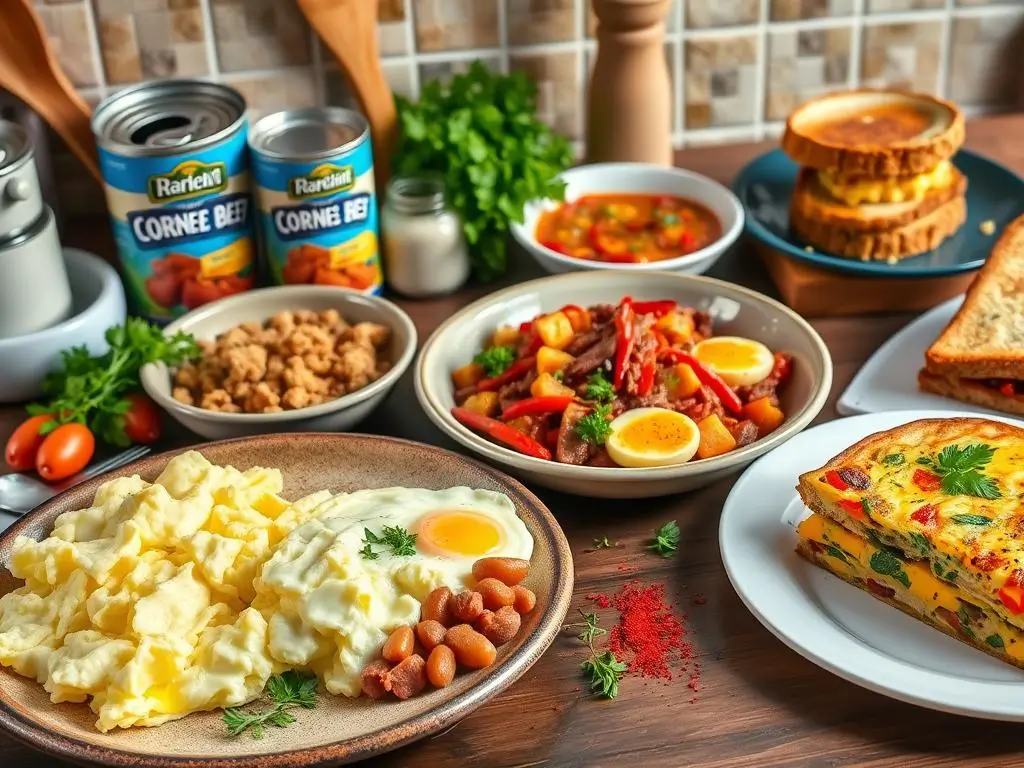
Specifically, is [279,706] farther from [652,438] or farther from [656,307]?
[656,307]

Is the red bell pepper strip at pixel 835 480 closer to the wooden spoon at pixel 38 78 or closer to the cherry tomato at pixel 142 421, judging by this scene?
the cherry tomato at pixel 142 421

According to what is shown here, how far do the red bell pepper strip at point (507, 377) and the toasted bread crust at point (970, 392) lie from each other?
0.94 metres

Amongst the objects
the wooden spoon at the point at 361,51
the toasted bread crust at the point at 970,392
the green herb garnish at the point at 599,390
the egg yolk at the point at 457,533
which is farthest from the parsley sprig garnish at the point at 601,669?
the wooden spoon at the point at 361,51

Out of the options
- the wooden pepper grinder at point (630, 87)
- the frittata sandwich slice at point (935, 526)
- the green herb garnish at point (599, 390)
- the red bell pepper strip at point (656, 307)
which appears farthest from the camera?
the wooden pepper grinder at point (630, 87)

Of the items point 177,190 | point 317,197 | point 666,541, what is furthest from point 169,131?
point 666,541

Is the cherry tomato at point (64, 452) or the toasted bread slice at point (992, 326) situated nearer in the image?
the cherry tomato at point (64, 452)

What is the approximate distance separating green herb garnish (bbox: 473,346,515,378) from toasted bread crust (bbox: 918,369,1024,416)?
99 centimetres

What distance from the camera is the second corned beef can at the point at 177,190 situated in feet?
9.72

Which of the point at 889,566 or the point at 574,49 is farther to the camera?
the point at 574,49

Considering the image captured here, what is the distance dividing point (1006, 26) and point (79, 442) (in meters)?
3.21

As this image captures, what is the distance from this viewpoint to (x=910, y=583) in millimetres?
2182

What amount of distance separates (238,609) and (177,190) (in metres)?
1.27

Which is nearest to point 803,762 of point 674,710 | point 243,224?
point 674,710

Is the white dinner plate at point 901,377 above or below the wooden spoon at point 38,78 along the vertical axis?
below
